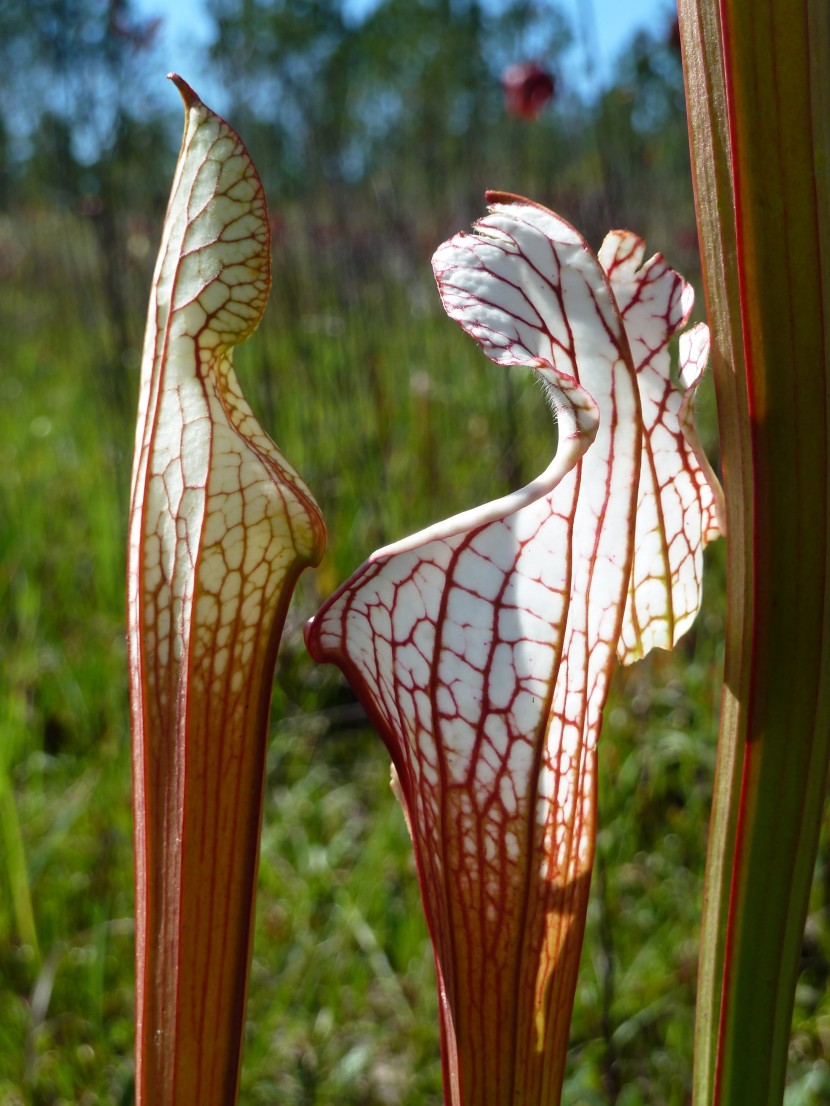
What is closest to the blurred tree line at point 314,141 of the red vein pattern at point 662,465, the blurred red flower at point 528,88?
the blurred red flower at point 528,88

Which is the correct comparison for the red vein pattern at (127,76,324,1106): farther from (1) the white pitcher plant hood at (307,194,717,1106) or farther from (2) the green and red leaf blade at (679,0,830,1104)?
(2) the green and red leaf blade at (679,0,830,1104)

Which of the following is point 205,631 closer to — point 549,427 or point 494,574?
point 494,574

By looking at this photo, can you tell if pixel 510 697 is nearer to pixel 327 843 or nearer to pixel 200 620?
pixel 200 620

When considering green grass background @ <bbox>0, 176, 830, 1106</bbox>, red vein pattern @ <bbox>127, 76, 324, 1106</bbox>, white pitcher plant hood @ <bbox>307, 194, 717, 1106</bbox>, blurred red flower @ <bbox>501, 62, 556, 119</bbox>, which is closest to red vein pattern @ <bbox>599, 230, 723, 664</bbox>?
white pitcher plant hood @ <bbox>307, 194, 717, 1106</bbox>

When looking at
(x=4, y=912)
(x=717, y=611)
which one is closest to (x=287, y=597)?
(x=4, y=912)

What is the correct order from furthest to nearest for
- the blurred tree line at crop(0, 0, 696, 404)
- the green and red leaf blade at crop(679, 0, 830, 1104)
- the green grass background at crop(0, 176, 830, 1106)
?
1. the blurred tree line at crop(0, 0, 696, 404)
2. the green grass background at crop(0, 176, 830, 1106)
3. the green and red leaf blade at crop(679, 0, 830, 1104)

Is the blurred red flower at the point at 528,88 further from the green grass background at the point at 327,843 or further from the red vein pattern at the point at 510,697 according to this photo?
the red vein pattern at the point at 510,697
